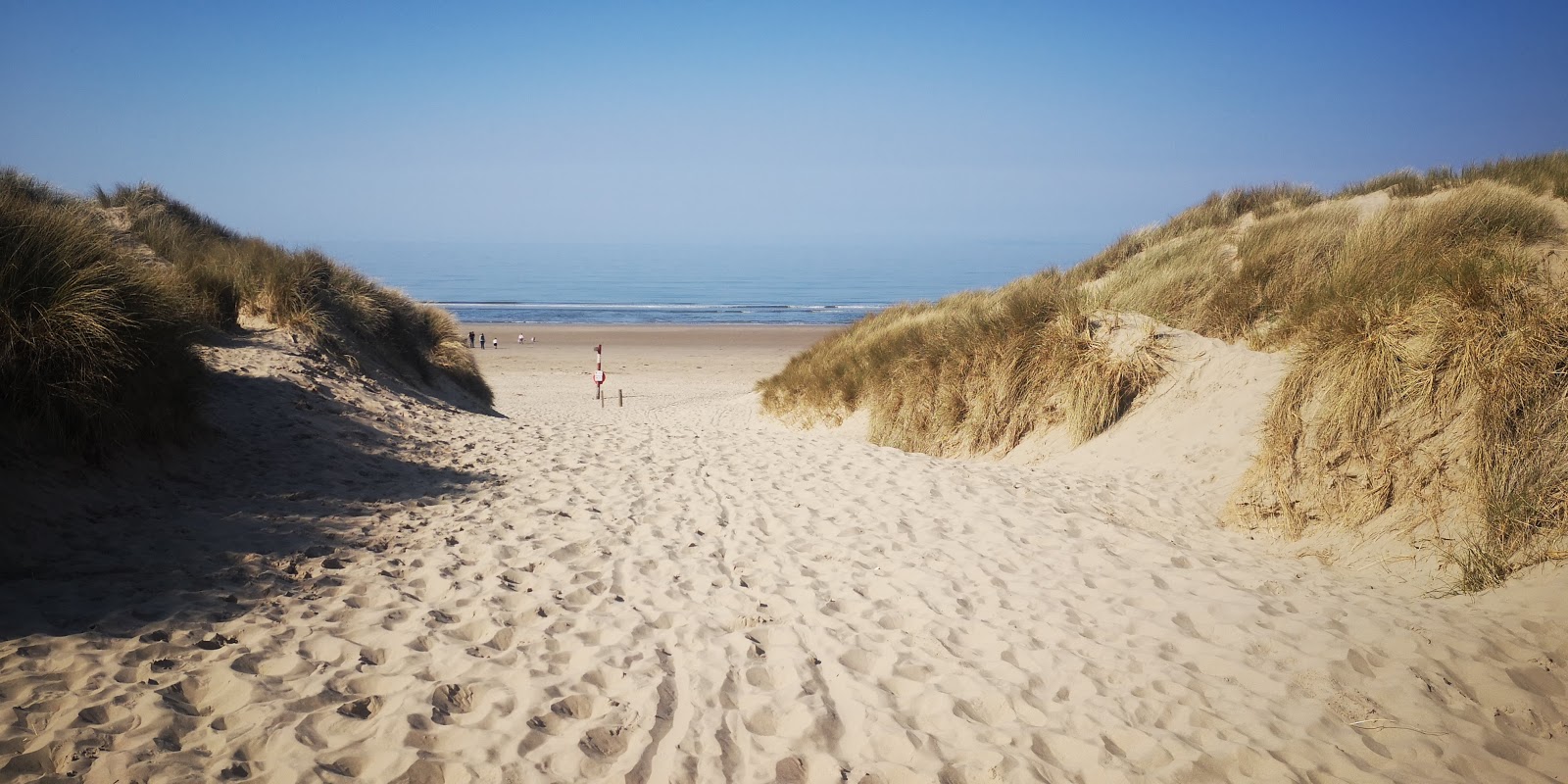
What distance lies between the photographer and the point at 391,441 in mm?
7688

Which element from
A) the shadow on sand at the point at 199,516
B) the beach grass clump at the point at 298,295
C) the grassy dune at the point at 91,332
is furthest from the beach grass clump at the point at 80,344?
the beach grass clump at the point at 298,295

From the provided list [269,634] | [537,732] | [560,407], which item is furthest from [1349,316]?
[560,407]

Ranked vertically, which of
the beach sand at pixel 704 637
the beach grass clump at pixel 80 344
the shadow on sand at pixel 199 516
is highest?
the beach grass clump at pixel 80 344

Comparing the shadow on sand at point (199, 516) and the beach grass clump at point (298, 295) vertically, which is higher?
the beach grass clump at point (298, 295)

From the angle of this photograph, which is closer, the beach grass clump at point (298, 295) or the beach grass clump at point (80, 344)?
the beach grass clump at point (80, 344)

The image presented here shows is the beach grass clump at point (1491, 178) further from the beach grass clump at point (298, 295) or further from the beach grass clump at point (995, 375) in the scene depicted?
the beach grass clump at point (298, 295)

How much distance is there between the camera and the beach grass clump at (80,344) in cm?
478

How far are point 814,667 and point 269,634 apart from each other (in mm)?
2684

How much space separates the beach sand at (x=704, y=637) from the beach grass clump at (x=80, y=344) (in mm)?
414

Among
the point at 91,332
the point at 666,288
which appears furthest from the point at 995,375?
the point at 666,288

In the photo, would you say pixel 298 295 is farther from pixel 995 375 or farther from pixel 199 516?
pixel 995 375

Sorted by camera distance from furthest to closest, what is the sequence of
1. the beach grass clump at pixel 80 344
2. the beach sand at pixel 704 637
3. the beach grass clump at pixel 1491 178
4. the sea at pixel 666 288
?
the sea at pixel 666 288 < the beach grass clump at pixel 1491 178 < the beach grass clump at pixel 80 344 < the beach sand at pixel 704 637

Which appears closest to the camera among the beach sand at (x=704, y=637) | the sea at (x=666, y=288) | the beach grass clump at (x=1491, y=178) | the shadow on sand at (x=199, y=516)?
the beach sand at (x=704, y=637)

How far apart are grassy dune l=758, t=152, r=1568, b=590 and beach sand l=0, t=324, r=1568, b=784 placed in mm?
701
